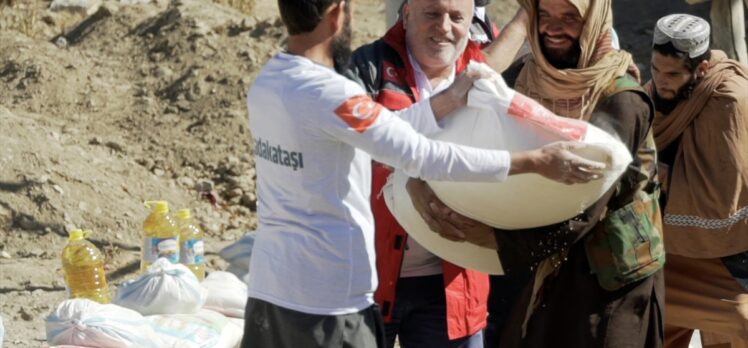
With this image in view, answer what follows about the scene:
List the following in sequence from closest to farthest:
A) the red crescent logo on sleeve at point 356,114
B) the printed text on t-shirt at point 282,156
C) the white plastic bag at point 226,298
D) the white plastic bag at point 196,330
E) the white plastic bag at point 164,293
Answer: the red crescent logo on sleeve at point 356,114 < the printed text on t-shirt at point 282,156 < the white plastic bag at point 196,330 < the white plastic bag at point 164,293 < the white plastic bag at point 226,298

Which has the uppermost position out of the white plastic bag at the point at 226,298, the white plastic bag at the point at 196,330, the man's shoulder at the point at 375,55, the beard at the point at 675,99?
the man's shoulder at the point at 375,55

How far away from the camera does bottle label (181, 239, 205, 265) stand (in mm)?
6645

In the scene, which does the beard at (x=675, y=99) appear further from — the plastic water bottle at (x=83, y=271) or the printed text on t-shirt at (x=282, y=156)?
the plastic water bottle at (x=83, y=271)

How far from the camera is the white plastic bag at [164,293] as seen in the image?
5746 mm

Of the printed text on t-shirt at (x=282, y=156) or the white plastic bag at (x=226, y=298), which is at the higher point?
the printed text on t-shirt at (x=282, y=156)

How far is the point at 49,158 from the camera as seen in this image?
9.15 metres

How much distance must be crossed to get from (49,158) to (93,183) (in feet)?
1.08

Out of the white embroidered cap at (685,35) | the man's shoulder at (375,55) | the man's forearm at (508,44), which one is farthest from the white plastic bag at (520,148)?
the white embroidered cap at (685,35)

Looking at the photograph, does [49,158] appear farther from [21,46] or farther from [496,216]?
[496,216]

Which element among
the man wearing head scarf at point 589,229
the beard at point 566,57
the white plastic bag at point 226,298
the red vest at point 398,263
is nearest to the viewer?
the man wearing head scarf at point 589,229

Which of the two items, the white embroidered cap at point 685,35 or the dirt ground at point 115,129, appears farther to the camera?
the dirt ground at point 115,129

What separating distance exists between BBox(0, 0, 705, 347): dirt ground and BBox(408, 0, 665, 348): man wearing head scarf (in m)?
3.01

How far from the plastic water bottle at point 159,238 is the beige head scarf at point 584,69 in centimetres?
231

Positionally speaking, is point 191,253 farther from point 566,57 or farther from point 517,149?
point 517,149
